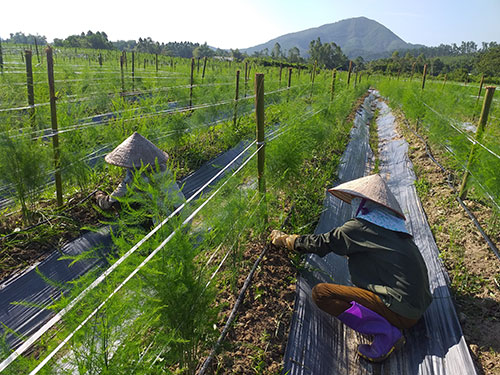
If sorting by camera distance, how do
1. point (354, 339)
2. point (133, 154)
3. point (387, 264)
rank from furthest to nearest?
point (133, 154) < point (354, 339) < point (387, 264)

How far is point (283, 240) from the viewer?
313cm

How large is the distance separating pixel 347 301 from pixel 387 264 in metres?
0.42

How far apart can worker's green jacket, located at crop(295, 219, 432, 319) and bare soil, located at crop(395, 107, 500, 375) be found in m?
0.47

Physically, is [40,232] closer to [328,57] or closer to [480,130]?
[480,130]

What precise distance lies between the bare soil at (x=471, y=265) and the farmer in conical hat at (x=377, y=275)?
48 centimetres

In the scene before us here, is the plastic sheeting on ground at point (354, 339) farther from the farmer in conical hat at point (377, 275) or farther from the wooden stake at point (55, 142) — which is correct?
the wooden stake at point (55, 142)

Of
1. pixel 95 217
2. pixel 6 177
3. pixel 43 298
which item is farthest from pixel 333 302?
pixel 6 177

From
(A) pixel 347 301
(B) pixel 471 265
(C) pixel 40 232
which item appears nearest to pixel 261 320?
(A) pixel 347 301

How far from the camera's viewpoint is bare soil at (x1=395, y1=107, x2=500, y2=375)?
8.08 feet

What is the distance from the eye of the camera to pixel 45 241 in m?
3.32

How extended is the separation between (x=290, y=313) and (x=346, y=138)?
6303mm

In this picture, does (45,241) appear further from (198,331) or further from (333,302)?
(333,302)

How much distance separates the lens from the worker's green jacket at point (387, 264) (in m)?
2.35

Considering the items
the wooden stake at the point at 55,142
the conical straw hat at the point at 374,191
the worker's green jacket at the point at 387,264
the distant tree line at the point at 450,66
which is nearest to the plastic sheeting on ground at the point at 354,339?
the worker's green jacket at the point at 387,264
